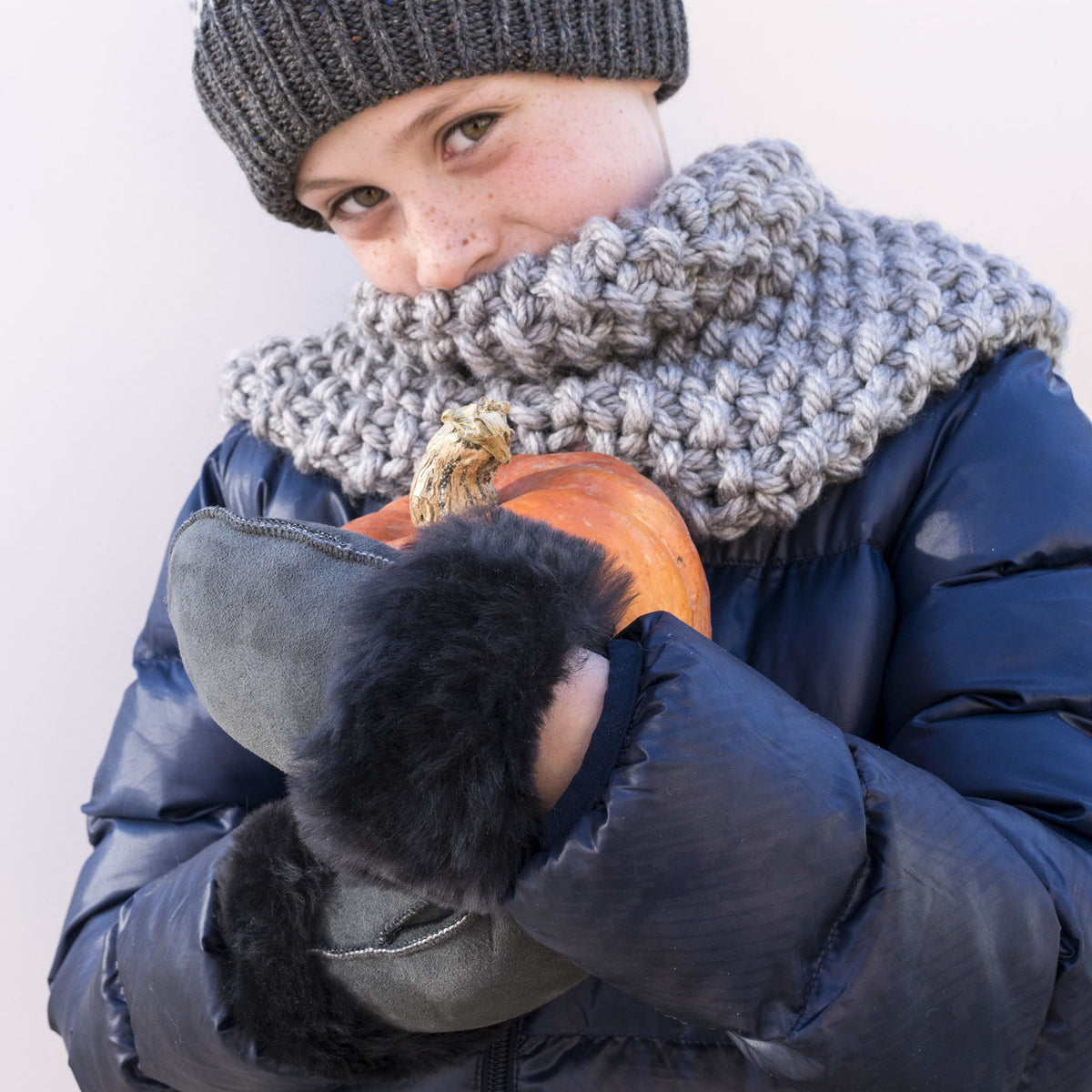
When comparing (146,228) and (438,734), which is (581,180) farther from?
(146,228)

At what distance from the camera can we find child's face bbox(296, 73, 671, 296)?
33.9 inches

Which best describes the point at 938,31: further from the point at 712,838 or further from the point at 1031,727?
the point at 712,838

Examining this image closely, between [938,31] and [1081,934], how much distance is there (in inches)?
46.6

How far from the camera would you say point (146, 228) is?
4.36ft

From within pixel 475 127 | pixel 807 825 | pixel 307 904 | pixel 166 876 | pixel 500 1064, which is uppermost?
pixel 475 127

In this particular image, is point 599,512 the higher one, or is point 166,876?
point 599,512

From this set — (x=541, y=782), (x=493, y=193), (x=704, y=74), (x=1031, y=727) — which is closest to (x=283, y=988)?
(x=541, y=782)

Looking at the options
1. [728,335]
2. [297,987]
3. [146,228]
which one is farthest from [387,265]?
[297,987]

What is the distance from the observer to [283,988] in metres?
0.69

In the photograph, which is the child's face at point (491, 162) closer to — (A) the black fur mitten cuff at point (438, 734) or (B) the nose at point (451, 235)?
(B) the nose at point (451, 235)

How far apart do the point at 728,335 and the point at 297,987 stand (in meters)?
0.66

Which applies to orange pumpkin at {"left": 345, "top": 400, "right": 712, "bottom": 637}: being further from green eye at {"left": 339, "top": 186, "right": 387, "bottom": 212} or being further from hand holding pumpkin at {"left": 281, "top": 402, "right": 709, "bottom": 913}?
green eye at {"left": 339, "top": 186, "right": 387, "bottom": 212}

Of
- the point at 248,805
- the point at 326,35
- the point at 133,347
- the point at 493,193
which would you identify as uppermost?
the point at 326,35

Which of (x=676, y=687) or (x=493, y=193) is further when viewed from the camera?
(x=493, y=193)
